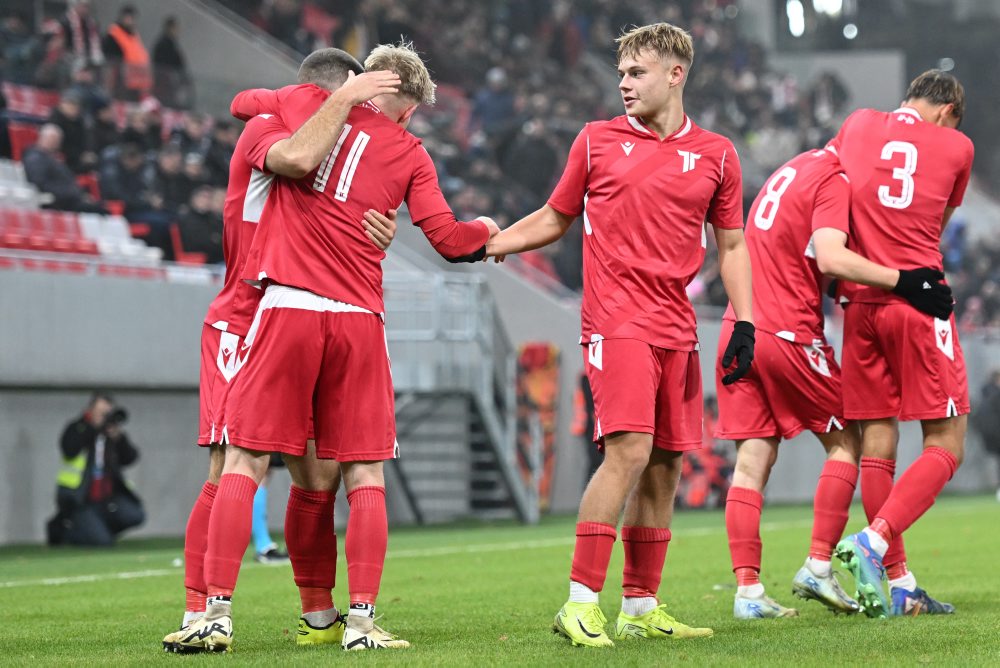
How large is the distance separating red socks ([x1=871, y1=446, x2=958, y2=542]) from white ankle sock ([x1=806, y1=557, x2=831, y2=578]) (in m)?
0.28

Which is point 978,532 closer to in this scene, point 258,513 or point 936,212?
point 258,513

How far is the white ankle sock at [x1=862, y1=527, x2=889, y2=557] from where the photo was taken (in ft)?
20.0

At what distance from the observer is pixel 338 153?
5.18m

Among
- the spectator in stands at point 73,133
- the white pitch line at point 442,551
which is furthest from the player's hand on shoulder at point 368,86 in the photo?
the spectator in stands at point 73,133

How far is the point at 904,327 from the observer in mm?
6414

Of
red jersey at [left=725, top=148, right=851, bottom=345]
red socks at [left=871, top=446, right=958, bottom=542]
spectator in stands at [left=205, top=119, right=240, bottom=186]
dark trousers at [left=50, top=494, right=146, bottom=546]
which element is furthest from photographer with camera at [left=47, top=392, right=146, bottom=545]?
red socks at [left=871, top=446, right=958, bottom=542]

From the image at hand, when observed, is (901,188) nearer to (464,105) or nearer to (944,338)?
(944,338)

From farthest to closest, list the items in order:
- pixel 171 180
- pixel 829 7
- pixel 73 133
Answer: pixel 829 7 < pixel 171 180 < pixel 73 133

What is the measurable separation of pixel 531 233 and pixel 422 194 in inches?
16.9

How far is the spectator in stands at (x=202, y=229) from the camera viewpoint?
635 inches

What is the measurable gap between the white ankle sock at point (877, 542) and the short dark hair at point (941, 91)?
1.93m

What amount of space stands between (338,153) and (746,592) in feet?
8.51

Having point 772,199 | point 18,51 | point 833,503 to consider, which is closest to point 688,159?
point 772,199

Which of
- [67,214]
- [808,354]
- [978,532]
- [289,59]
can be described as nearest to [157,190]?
[67,214]
